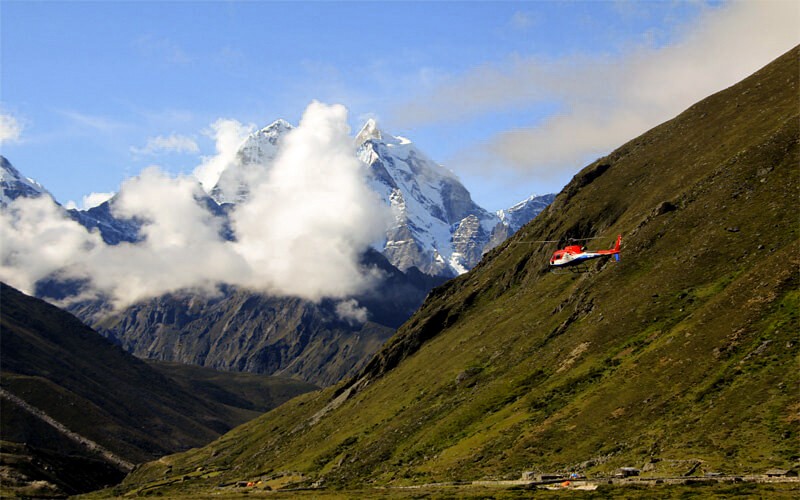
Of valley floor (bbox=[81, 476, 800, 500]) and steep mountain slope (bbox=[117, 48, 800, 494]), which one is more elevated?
steep mountain slope (bbox=[117, 48, 800, 494])

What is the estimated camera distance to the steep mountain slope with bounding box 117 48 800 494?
9644 centimetres

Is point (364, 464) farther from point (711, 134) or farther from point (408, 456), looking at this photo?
point (711, 134)

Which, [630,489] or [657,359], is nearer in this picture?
[630,489]

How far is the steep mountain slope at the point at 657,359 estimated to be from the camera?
9644 cm

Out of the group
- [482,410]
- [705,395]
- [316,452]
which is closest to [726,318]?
[705,395]

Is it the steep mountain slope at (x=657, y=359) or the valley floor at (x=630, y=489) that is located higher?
the steep mountain slope at (x=657, y=359)

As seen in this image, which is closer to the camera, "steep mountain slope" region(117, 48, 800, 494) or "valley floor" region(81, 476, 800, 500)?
"valley floor" region(81, 476, 800, 500)

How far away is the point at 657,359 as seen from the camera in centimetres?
11912

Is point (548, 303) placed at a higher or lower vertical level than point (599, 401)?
higher

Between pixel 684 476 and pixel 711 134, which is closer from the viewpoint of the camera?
pixel 684 476

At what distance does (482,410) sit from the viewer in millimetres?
151375

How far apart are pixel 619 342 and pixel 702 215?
121 feet

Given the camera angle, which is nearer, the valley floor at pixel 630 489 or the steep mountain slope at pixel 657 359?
the valley floor at pixel 630 489

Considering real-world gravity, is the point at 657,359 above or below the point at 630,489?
above
